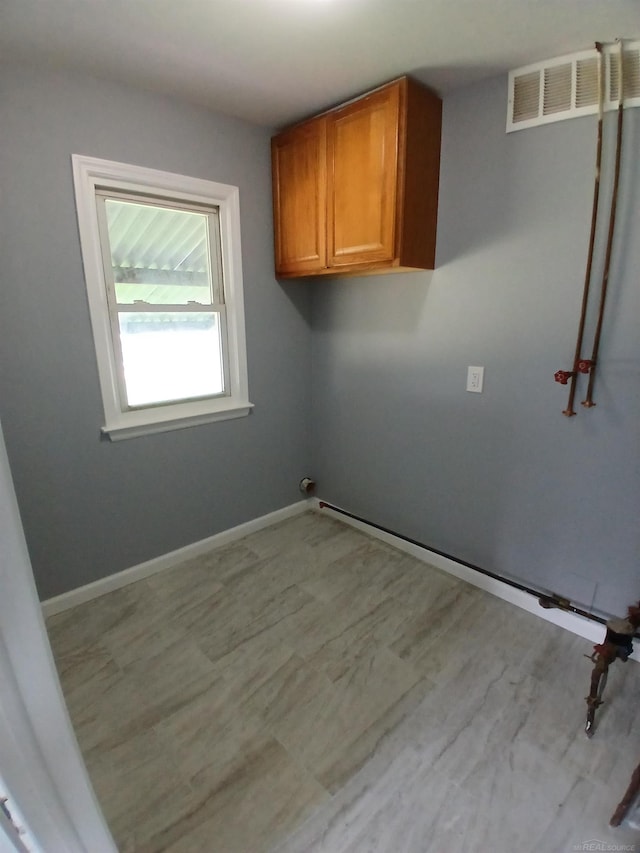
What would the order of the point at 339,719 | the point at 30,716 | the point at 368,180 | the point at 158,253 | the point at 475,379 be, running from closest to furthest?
the point at 30,716 → the point at 339,719 → the point at 368,180 → the point at 475,379 → the point at 158,253

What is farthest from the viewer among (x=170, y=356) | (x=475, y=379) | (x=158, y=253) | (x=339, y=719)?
(x=170, y=356)

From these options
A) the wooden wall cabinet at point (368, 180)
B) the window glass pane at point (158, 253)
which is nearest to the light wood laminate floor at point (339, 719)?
the window glass pane at point (158, 253)

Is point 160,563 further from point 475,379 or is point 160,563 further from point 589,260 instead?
point 589,260

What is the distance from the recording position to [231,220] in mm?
2328

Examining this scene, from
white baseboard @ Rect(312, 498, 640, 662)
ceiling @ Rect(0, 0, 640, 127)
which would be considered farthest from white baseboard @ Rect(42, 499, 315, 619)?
ceiling @ Rect(0, 0, 640, 127)

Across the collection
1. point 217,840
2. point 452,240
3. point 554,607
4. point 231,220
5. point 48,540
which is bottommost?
point 217,840

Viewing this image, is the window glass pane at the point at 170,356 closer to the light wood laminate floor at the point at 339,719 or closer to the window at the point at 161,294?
the window at the point at 161,294

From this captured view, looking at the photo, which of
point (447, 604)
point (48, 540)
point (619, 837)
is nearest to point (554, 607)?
point (447, 604)

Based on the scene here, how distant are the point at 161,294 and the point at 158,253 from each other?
0.21 meters

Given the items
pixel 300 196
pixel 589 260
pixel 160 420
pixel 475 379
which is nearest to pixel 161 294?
pixel 160 420

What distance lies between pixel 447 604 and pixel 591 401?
1.17 m

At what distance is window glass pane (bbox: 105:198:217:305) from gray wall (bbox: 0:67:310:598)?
213 millimetres

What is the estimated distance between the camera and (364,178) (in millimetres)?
1963

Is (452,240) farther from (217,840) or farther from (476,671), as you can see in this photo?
(217,840)
